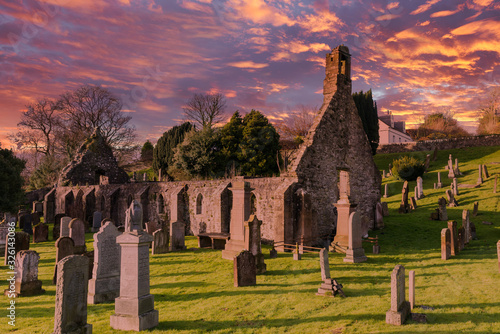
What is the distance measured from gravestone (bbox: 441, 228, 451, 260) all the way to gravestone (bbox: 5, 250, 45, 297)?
1340cm

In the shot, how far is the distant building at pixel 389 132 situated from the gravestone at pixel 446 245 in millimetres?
45101

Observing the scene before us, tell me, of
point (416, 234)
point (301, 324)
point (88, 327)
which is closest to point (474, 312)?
point (301, 324)

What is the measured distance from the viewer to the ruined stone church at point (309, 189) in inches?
611

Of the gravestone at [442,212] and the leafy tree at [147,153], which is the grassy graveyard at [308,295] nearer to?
the gravestone at [442,212]

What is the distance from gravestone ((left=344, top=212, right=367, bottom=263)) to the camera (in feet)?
42.5

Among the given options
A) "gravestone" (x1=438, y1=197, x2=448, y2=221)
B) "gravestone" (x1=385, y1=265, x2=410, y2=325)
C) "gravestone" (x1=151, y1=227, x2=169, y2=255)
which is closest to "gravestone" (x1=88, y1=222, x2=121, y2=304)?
"gravestone" (x1=151, y1=227, x2=169, y2=255)

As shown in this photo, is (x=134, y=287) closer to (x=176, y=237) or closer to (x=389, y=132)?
(x=176, y=237)

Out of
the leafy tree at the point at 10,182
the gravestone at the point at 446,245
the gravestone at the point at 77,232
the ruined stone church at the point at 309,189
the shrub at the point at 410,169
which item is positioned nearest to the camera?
the gravestone at the point at 446,245

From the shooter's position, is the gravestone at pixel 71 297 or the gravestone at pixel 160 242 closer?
the gravestone at pixel 71 297

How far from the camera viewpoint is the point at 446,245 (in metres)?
12.7

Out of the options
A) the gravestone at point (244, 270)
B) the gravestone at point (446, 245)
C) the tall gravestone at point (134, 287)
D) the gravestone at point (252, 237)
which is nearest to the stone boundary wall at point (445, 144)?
the gravestone at point (446, 245)

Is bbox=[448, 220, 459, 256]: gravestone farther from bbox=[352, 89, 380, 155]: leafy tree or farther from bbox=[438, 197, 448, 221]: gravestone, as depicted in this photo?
bbox=[352, 89, 380, 155]: leafy tree

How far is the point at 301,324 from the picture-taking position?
7.34m

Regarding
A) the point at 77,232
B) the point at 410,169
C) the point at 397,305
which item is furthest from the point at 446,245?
the point at 410,169
